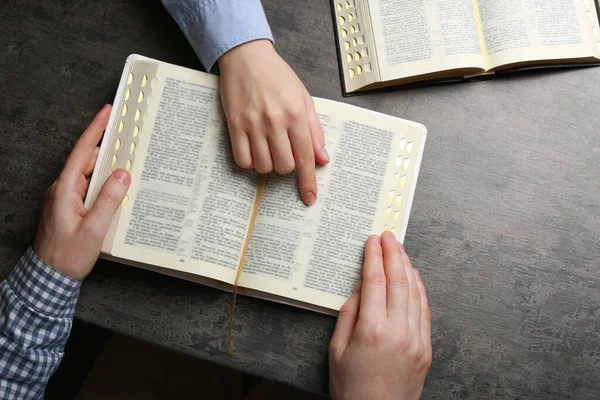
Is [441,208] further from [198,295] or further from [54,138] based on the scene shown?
[54,138]

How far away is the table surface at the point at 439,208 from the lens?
0.84m

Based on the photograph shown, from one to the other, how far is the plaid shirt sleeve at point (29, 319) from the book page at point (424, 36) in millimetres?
609

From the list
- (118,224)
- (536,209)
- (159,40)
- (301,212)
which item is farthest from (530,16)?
(118,224)

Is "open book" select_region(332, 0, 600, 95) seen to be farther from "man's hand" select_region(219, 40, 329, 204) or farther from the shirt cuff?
the shirt cuff

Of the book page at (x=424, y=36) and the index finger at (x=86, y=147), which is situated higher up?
the book page at (x=424, y=36)

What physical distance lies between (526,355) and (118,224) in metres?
0.67

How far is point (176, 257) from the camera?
0.79 m

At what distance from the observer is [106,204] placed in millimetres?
774

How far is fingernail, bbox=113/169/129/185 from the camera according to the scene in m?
0.79

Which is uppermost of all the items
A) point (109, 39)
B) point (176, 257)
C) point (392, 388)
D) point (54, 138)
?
point (109, 39)

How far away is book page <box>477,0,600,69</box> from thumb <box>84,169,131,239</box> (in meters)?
0.62

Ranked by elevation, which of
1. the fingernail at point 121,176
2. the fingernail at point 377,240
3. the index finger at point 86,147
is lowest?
the fingernail at point 377,240

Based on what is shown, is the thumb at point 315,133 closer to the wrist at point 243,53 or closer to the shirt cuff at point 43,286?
the wrist at point 243,53

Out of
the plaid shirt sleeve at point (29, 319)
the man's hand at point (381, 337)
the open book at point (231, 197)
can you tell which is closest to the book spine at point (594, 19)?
the open book at point (231, 197)
